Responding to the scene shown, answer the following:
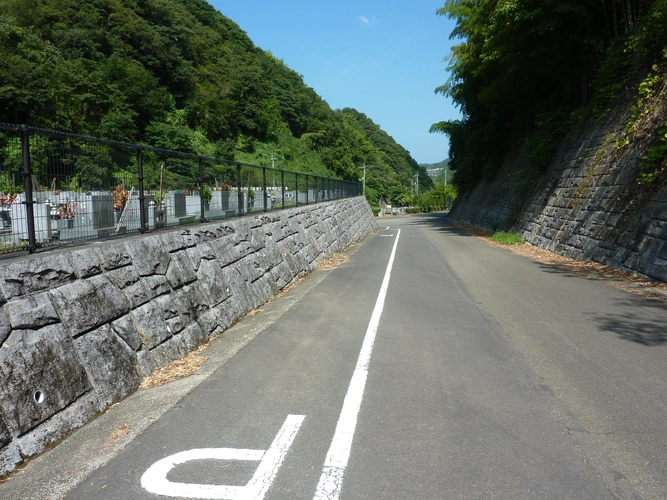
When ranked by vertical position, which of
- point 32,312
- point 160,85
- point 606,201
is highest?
point 160,85

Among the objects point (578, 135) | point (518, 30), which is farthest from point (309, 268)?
point (518, 30)

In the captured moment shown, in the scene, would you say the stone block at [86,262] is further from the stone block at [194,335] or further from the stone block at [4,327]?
the stone block at [194,335]

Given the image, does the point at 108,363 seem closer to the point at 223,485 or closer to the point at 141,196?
the point at 223,485

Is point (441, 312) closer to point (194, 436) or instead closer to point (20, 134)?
point (194, 436)

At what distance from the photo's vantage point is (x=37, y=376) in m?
4.00

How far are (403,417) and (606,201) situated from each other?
12.5 metres

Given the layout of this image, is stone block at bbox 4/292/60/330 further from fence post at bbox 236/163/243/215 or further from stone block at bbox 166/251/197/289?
fence post at bbox 236/163/243/215

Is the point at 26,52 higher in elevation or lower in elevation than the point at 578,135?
higher

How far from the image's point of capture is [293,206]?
1647 cm

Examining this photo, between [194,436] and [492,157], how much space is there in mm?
36034

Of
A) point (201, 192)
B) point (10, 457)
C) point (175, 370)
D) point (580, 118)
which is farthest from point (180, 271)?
point (580, 118)

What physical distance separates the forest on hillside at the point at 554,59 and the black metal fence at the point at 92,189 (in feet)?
33.8

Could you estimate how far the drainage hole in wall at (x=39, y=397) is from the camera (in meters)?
3.91

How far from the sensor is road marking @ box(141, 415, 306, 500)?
10.7 ft
